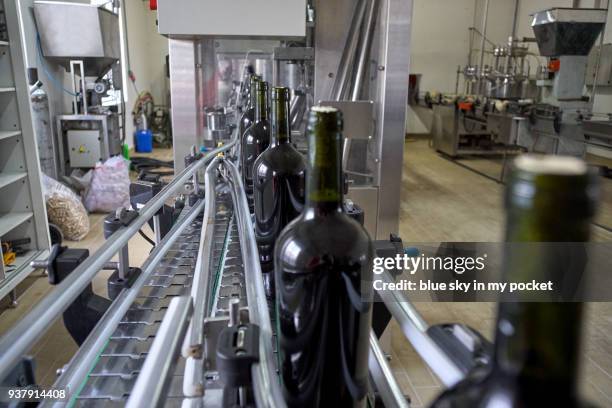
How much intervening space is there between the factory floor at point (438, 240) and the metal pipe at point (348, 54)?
0.78 meters

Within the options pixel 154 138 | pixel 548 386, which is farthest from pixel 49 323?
pixel 154 138

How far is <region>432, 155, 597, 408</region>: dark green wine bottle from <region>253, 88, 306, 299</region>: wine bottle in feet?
1.43

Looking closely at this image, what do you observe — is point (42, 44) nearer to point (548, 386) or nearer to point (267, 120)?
point (267, 120)

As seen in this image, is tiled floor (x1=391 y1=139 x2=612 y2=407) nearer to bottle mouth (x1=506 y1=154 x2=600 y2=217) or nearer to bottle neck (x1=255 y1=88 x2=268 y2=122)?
bottle mouth (x1=506 y1=154 x2=600 y2=217)

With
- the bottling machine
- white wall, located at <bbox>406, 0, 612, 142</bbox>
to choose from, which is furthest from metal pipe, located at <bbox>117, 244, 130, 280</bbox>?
white wall, located at <bbox>406, 0, 612, 142</bbox>

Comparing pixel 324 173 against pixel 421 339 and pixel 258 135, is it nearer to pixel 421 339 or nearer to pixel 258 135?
pixel 421 339

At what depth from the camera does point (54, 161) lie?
13.4 feet

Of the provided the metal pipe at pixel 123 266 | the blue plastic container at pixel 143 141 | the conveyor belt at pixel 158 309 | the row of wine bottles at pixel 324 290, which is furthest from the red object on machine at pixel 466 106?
the row of wine bottles at pixel 324 290

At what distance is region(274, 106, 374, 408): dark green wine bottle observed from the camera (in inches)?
15.8

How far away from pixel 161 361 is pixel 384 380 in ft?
0.77

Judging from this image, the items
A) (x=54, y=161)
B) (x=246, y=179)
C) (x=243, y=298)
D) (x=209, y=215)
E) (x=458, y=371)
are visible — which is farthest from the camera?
(x=54, y=161)

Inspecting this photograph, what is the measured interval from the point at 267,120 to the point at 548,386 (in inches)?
29.1

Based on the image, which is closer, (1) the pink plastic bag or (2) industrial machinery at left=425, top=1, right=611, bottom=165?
(2) industrial machinery at left=425, top=1, right=611, bottom=165

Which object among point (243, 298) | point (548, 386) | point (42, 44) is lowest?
point (243, 298)
